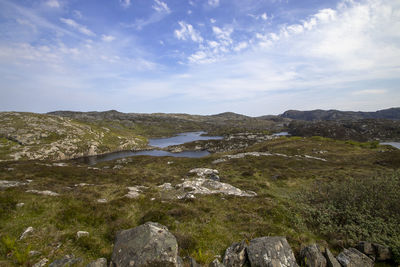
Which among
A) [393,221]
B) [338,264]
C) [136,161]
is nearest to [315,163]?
[393,221]

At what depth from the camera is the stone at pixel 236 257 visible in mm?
7906

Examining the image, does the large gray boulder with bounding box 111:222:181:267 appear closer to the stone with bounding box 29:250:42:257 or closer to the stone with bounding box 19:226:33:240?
the stone with bounding box 29:250:42:257

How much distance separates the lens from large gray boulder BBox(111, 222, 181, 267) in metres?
6.68

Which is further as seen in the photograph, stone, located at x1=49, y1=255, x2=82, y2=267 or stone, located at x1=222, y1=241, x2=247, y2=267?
stone, located at x1=222, y1=241, x2=247, y2=267

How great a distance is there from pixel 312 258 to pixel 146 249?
7.73m

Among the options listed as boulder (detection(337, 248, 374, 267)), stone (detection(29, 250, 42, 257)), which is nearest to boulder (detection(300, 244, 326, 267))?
boulder (detection(337, 248, 374, 267))

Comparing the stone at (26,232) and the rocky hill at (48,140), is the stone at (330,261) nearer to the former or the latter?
the stone at (26,232)

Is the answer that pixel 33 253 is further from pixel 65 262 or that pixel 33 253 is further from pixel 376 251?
pixel 376 251

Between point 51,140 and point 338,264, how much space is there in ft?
355

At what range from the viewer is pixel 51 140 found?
3216 inches

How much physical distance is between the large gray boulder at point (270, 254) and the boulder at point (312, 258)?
2.13ft

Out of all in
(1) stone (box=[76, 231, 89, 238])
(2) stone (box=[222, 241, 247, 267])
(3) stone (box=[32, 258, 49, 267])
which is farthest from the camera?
(1) stone (box=[76, 231, 89, 238])

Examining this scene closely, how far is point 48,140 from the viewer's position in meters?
81.0

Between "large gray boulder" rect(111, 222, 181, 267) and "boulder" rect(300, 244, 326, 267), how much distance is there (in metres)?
6.08
